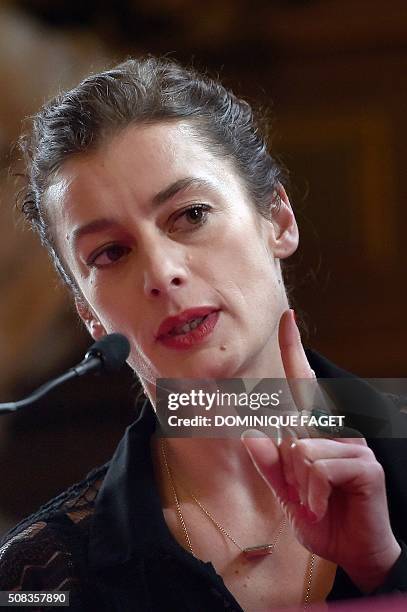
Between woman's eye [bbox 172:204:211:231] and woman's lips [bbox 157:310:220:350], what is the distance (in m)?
0.11

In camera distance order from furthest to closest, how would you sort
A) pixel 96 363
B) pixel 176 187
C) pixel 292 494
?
pixel 176 187 → pixel 292 494 → pixel 96 363

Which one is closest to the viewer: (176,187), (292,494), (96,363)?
(96,363)

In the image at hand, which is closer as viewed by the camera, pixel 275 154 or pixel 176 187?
pixel 176 187

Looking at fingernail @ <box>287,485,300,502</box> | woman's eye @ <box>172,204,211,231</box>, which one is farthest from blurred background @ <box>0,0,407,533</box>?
fingernail @ <box>287,485,300,502</box>

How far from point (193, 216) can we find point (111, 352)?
25 cm

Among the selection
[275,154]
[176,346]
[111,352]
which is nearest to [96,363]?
[111,352]

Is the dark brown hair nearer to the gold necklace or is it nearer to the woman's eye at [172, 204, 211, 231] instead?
the woman's eye at [172, 204, 211, 231]

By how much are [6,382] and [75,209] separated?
307mm

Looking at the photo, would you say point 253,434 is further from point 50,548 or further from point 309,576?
point 50,548

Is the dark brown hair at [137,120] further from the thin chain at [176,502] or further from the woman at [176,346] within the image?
the thin chain at [176,502]

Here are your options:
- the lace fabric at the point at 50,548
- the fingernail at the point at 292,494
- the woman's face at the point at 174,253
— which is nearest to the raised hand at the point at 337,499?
the fingernail at the point at 292,494

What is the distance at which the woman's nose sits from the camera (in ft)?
3.22

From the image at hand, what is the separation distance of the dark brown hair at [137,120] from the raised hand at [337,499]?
324 mm

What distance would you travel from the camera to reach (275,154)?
1.20 metres
